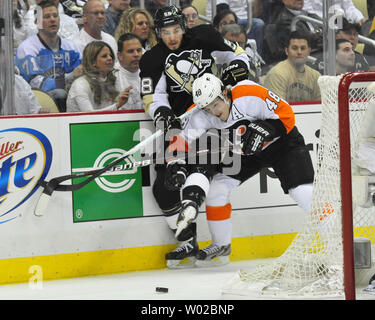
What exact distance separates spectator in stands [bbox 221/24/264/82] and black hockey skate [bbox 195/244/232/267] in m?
1.00

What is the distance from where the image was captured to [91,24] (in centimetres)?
439

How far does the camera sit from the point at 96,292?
4.04 m

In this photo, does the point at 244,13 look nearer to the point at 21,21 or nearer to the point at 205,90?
the point at 205,90

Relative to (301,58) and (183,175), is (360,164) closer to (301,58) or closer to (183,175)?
(183,175)

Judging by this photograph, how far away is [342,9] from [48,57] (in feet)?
5.78

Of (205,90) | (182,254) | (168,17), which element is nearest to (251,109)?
(205,90)

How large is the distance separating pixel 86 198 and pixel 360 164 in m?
1.44

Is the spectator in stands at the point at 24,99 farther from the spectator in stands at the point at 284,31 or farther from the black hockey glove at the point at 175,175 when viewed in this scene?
the spectator in stands at the point at 284,31

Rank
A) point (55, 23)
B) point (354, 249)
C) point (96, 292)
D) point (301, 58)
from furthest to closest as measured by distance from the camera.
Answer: point (301, 58)
point (55, 23)
point (96, 292)
point (354, 249)

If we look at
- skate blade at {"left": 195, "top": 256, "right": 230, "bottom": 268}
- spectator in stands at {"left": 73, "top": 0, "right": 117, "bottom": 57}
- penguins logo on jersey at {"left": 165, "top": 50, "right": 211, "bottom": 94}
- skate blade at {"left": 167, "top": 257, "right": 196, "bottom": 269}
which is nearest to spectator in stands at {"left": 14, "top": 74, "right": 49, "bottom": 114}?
spectator in stands at {"left": 73, "top": 0, "right": 117, "bottom": 57}

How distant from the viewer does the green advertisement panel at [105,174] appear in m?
4.39

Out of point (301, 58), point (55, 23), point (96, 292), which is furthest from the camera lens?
point (301, 58)

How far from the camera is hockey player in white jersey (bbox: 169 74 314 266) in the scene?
4148 mm

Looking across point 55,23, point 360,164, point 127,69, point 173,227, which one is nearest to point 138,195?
point 173,227
